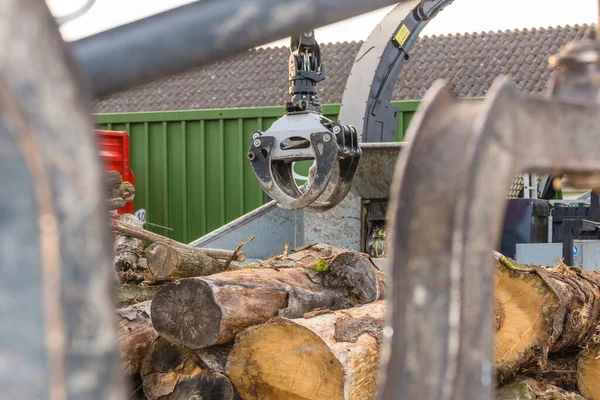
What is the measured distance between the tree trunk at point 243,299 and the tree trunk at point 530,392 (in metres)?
0.73

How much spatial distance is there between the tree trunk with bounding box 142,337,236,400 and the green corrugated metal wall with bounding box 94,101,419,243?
285 inches

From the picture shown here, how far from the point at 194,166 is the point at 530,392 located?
8.04 meters

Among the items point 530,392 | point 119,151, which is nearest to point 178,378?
point 530,392

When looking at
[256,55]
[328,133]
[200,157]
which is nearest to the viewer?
[328,133]

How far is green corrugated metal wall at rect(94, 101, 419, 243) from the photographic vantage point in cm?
1057

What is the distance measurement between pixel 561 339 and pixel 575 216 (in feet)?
10.9

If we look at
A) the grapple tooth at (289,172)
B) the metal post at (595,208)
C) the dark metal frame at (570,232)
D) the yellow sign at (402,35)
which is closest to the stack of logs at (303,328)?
the grapple tooth at (289,172)

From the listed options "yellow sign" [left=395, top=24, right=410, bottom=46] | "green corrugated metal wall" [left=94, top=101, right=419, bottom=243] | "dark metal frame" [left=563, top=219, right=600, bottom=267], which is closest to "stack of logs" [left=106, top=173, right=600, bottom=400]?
"dark metal frame" [left=563, top=219, right=600, bottom=267]

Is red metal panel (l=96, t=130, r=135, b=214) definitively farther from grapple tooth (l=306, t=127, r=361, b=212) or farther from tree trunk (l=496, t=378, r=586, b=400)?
tree trunk (l=496, t=378, r=586, b=400)

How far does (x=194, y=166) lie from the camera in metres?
10.9

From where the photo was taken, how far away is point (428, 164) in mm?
681

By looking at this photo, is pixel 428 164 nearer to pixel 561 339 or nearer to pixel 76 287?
pixel 76 287

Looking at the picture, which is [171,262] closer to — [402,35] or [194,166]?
[402,35]

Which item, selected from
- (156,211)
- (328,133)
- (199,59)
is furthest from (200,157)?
(199,59)
